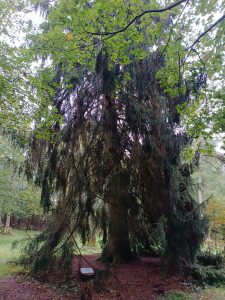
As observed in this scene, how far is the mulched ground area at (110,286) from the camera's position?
4.76 metres

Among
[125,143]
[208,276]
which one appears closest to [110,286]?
[208,276]

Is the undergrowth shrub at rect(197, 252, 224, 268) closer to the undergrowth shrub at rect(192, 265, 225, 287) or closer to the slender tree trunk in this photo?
the undergrowth shrub at rect(192, 265, 225, 287)

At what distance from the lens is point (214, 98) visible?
4.98 meters

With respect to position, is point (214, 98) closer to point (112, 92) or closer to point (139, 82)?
point (139, 82)

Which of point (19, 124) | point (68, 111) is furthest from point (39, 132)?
point (68, 111)

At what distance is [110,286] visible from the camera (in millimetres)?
5227

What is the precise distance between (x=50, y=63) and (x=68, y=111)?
1.48 meters

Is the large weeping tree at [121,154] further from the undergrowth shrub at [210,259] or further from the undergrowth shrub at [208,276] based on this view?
the undergrowth shrub at [210,259]

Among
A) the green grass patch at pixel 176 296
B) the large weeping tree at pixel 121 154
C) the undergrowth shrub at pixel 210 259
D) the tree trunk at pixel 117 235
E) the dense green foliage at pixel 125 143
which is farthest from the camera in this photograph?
the undergrowth shrub at pixel 210 259

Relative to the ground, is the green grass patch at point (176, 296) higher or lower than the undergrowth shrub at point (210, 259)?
lower

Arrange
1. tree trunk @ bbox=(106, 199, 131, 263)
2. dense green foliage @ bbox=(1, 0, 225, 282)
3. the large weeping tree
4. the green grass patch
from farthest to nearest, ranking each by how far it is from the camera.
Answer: tree trunk @ bbox=(106, 199, 131, 263) < the large weeping tree < dense green foliage @ bbox=(1, 0, 225, 282) < the green grass patch

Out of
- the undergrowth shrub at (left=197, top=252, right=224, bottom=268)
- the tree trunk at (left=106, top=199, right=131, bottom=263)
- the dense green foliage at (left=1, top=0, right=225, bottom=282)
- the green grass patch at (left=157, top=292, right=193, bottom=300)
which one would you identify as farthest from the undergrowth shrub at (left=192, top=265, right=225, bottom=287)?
the tree trunk at (left=106, top=199, right=131, bottom=263)

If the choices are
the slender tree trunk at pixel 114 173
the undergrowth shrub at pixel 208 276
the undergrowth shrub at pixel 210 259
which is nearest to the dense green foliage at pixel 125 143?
the slender tree trunk at pixel 114 173

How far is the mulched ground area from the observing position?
187 inches
